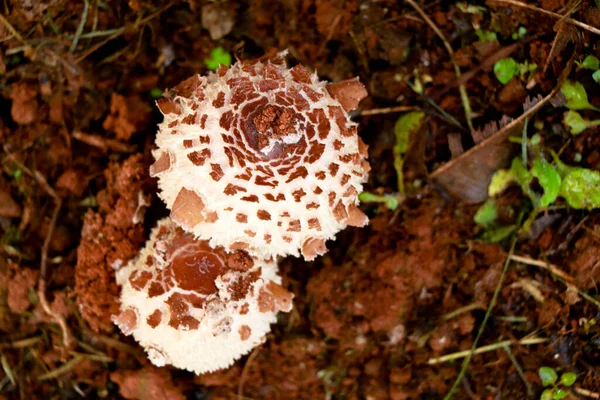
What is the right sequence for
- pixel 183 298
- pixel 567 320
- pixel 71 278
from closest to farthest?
pixel 183 298 → pixel 567 320 → pixel 71 278

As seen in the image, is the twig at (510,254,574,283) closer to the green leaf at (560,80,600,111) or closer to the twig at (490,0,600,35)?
the green leaf at (560,80,600,111)

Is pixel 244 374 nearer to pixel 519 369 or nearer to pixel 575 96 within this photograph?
pixel 519 369

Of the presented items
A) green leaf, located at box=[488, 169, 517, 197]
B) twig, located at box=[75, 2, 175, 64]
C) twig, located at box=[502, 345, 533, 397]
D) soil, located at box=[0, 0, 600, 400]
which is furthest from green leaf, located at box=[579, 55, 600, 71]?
twig, located at box=[75, 2, 175, 64]

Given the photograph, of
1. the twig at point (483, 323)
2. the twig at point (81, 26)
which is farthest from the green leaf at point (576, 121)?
the twig at point (81, 26)

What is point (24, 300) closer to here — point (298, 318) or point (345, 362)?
point (298, 318)

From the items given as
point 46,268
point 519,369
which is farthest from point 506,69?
point 46,268

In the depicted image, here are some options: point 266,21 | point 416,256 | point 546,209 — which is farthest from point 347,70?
point 546,209
